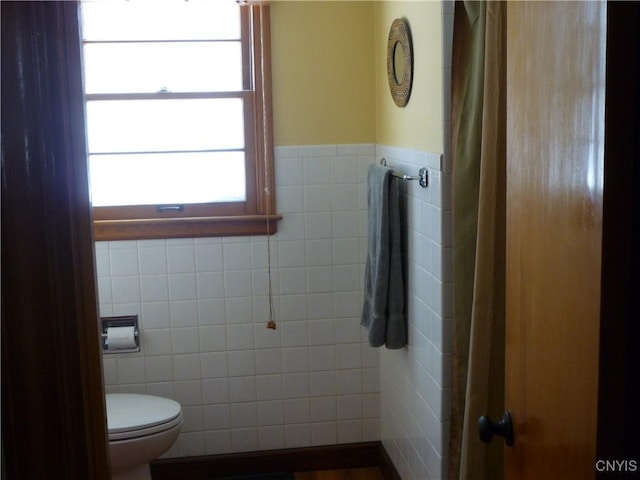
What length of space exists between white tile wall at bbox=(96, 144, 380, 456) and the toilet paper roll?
59mm

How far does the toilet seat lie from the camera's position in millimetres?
2814

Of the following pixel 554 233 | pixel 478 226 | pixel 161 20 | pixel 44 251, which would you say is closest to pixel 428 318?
pixel 478 226

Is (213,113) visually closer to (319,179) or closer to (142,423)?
(319,179)

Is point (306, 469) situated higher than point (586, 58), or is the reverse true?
point (586, 58)

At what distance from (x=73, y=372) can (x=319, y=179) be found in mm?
2513

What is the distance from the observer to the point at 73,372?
804mm

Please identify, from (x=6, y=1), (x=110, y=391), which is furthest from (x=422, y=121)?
(x=6, y=1)

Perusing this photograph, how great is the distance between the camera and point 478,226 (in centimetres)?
196

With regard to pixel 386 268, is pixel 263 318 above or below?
below

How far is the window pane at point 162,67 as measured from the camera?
317cm

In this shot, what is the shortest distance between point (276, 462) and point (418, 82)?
177 centimetres

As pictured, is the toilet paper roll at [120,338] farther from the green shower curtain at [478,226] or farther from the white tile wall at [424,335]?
the green shower curtain at [478,226]

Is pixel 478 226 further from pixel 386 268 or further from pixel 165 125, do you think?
pixel 165 125

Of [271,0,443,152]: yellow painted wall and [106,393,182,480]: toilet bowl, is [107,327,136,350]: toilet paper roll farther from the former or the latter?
[271,0,443,152]: yellow painted wall
